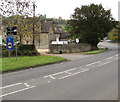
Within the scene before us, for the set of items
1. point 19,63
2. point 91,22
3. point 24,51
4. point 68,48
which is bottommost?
point 19,63

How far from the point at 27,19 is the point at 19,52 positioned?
211 inches

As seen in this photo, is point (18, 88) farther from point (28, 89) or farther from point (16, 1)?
point (16, 1)

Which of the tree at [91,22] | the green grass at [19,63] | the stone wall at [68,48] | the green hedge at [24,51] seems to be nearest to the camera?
the green grass at [19,63]

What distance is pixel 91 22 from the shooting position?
46219mm

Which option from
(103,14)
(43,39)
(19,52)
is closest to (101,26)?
(103,14)

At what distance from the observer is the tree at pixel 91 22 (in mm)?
45594

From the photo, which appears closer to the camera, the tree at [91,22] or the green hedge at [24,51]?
the green hedge at [24,51]

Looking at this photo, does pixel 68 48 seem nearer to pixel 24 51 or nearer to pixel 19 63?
pixel 24 51

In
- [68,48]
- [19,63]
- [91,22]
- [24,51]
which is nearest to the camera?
[19,63]

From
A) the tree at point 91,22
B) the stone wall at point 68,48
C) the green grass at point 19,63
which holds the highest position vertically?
the tree at point 91,22

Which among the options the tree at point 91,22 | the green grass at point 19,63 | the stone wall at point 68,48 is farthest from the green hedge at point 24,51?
the tree at point 91,22

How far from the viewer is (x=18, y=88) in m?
9.74

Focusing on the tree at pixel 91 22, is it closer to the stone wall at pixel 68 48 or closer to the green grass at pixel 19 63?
the stone wall at pixel 68 48

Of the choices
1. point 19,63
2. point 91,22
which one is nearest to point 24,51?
point 19,63
